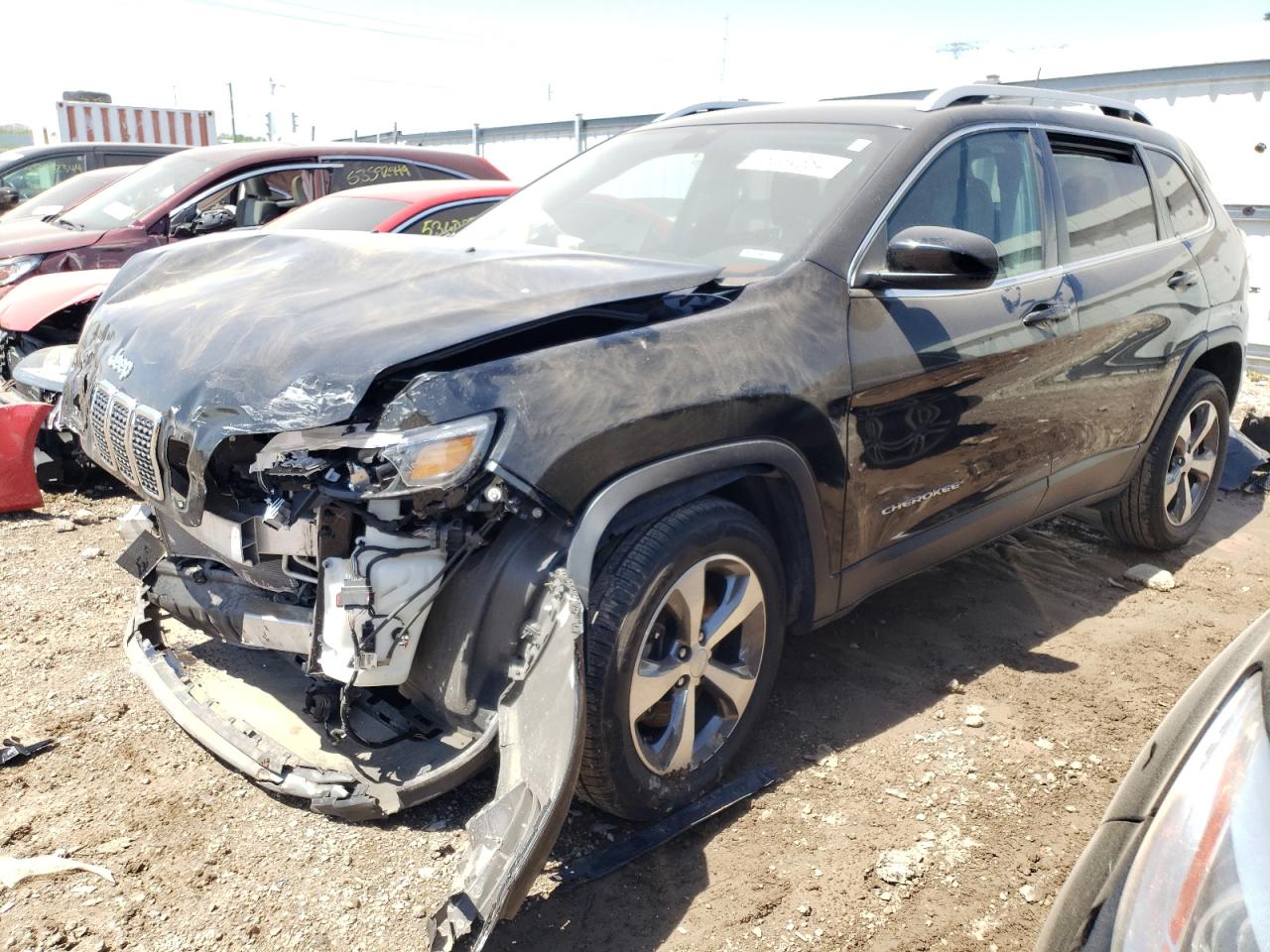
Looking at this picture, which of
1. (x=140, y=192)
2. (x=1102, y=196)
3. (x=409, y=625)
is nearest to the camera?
(x=409, y=625)

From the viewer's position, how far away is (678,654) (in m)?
2.68

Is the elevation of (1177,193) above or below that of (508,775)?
above

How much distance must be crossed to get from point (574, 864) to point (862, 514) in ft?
4.25

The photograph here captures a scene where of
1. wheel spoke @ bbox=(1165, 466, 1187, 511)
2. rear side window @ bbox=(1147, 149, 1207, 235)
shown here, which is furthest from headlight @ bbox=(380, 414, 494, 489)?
wheel spoke @ bbox=(1165, 466, 1187, 511)

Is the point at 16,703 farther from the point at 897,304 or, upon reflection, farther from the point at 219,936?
the point at 897,304

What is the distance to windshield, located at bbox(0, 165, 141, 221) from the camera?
30.8ft

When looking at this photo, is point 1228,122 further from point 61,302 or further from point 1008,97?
point 61,302

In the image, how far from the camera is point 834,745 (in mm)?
3197

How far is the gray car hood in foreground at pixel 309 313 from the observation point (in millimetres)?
2350

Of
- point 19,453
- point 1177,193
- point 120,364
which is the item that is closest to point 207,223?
point 19,453

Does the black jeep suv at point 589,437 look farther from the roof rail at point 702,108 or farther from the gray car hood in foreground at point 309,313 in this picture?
the roof rail at point 702,108

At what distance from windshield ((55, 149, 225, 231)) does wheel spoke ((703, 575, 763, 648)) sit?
631cm

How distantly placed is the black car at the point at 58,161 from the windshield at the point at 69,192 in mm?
1328

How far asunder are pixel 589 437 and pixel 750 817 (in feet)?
3.95
